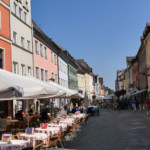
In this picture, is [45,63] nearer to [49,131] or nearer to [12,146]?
[49,131]

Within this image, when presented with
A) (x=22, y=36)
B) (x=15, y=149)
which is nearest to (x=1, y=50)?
(x=22, y=36)

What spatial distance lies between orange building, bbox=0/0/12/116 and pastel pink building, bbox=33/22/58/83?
17.7ft

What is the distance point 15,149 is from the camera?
23.4 ft

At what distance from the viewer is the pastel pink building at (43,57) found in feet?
100

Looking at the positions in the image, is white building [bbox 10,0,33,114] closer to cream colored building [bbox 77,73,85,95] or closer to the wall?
the wall

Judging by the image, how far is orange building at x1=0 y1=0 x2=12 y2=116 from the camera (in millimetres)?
21000

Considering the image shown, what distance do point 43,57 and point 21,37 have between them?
27.0 ft

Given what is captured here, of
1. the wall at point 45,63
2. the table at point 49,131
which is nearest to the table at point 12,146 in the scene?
the table at point 49,131

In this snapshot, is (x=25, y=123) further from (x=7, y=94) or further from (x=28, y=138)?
(x=7, y=94)

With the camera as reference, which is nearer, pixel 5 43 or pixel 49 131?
pixel 49 131

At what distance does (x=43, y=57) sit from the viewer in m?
34.1

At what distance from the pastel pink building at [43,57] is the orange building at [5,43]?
5.38 meters

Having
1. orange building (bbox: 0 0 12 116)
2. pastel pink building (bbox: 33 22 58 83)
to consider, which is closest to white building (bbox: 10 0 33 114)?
orange building (bbox: 0 0 12 116)

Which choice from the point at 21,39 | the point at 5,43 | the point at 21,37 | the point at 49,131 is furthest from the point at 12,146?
the point at 21,39
